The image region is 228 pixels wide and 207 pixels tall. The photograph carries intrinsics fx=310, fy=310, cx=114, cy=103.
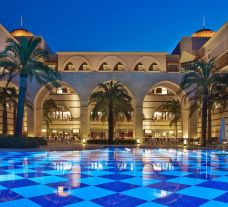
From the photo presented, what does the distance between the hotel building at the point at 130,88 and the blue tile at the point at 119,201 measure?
30079 mm

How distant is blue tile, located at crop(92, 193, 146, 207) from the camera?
513 centimetres

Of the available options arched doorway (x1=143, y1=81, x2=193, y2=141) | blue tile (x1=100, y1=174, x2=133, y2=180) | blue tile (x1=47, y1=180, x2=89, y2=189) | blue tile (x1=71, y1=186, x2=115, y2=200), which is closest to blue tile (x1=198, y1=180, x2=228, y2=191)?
blue tile (x1=100, y1=174, x2=133, y2=180)

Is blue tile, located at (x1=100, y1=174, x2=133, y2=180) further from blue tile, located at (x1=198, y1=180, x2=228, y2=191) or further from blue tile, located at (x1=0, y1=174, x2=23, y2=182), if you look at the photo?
blue tile, located at (x1=0, y1=174, x2=23, y2=182)

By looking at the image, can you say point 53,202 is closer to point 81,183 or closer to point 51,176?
point 81,183

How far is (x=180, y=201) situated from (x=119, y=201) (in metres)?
1.06

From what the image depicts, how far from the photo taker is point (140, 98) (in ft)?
120

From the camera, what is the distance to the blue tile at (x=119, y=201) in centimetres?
513

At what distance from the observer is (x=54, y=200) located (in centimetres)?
536

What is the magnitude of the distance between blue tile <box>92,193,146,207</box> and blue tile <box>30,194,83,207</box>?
416 mm

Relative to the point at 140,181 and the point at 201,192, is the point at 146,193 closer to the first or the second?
the point at 201,192

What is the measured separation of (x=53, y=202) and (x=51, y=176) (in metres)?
3.05

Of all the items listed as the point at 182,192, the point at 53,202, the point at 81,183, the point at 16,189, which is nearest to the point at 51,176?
the point at 81,183

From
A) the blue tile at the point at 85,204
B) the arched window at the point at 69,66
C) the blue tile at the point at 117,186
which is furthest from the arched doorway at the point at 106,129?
the blue tile at the point at 85,204

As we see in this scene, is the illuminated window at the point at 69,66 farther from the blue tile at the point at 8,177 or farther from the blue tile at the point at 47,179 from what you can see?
the blue tile at the point at 47,179
